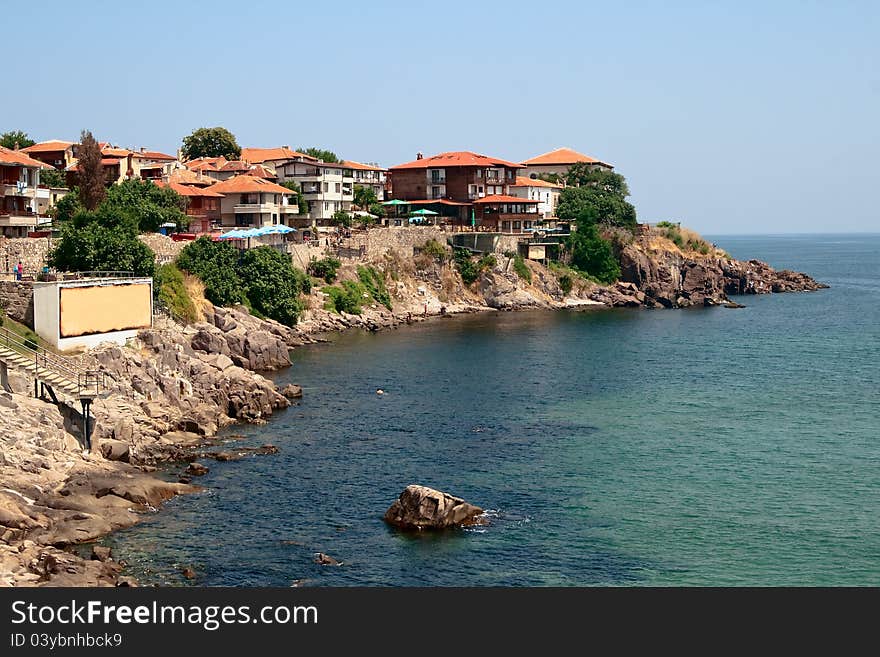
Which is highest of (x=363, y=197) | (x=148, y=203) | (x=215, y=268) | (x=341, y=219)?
(x=363, y=197)

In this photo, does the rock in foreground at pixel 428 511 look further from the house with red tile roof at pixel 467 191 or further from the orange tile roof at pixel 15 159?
the house with red tile roof at pixel 467 191

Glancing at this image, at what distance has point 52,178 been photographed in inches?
4146

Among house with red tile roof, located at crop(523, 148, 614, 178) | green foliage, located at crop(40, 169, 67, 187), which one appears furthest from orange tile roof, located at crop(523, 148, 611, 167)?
green foliage, located at crop(40, 169, 67, 187)

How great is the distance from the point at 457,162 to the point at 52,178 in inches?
2344

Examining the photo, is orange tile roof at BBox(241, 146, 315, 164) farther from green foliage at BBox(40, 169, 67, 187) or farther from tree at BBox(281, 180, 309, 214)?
green foliage at BBox(40, 169, 67, 187)

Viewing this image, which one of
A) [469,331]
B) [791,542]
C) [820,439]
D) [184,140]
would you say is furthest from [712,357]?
[184,140]

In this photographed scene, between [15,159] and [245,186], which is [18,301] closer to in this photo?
[15,159]

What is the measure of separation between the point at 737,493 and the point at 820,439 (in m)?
13.0

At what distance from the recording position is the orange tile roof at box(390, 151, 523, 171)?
148 m

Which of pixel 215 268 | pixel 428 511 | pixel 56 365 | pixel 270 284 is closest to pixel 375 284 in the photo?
pixel 270 284

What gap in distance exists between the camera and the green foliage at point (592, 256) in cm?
14050

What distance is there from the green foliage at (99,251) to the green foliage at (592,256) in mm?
73412

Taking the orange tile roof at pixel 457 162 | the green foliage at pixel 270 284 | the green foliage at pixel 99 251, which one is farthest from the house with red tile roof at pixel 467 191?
the green foliage at pixel 99 251

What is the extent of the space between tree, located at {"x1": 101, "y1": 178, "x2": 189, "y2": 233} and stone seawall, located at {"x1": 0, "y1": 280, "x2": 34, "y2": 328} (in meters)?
28.0
